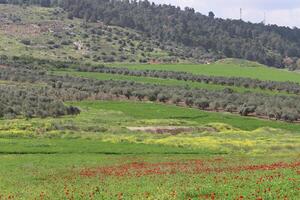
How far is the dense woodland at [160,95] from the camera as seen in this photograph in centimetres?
9469

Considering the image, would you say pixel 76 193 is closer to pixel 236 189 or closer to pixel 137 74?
pixel 236 189

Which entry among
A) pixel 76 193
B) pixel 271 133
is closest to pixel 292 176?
pixel 76 193

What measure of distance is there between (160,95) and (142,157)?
208 ft

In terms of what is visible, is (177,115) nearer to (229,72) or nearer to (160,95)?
(160,95)

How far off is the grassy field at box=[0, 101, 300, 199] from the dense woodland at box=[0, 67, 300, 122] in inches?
264

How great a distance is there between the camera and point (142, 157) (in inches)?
1710

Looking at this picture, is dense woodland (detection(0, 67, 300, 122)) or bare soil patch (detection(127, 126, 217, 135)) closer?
bare soil patch (detection(127, 126, 217, 135))

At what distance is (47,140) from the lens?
175ft

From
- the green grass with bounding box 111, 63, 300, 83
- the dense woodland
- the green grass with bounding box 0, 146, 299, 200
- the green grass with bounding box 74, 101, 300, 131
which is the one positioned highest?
the green grass with bounding box 0, 146, 299, 200

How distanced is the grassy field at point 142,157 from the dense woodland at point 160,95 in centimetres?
670

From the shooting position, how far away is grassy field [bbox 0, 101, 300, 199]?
2097 cm

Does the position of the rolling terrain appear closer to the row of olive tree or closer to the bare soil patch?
the bare soil patch

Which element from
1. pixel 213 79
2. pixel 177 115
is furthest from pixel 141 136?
pixel 213 79

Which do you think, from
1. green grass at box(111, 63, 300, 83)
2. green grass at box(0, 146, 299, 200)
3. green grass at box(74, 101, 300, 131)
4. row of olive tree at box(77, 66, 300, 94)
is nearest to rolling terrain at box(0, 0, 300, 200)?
green grass at box(0, 146, 299, 200)
